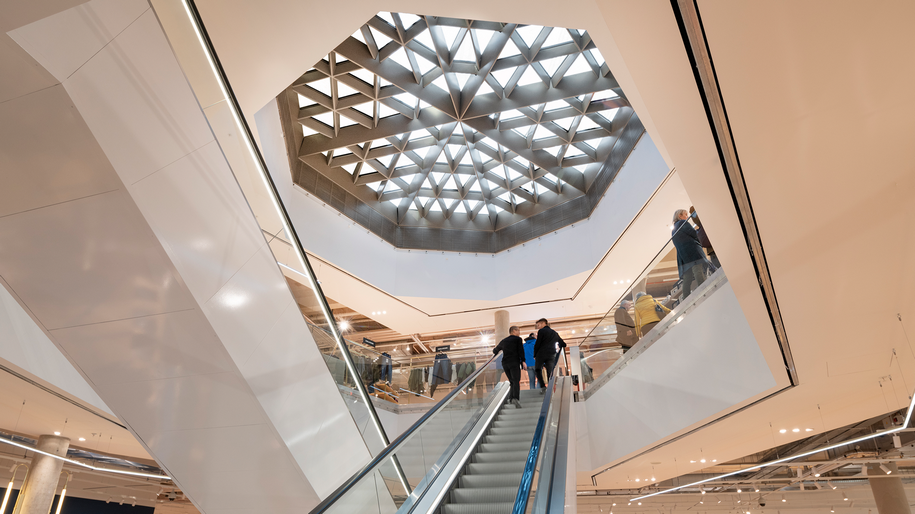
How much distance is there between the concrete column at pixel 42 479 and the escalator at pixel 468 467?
716 cm

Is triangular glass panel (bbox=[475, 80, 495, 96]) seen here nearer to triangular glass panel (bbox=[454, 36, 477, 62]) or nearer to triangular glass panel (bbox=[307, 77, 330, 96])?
triangular glass panel (bbox=[454, 36, 477, 62])

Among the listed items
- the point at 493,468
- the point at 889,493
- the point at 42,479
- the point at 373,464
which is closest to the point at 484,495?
the point at 493,468

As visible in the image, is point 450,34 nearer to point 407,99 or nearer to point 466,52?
point 466,52

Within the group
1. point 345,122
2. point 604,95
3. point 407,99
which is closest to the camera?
point 604,95

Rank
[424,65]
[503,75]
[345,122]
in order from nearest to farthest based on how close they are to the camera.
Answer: [424,65] < [503,75] < [345,122]

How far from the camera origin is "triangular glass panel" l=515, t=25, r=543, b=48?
38.6ft

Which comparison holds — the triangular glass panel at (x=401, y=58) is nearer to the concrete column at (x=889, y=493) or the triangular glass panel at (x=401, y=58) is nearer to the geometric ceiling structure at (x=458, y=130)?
the geometric ceiling structure at (x=458, y=130)

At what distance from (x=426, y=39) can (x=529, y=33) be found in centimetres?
243

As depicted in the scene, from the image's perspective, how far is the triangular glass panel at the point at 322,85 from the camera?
13195 mm

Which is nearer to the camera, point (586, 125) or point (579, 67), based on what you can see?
point (579, 67)

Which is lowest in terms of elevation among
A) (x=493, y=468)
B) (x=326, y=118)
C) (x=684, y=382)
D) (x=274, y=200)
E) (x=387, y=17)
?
(x=493, y=468)

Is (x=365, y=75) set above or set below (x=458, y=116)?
above

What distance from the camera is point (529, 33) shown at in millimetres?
11938

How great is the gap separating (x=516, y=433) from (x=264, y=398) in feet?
13.5
